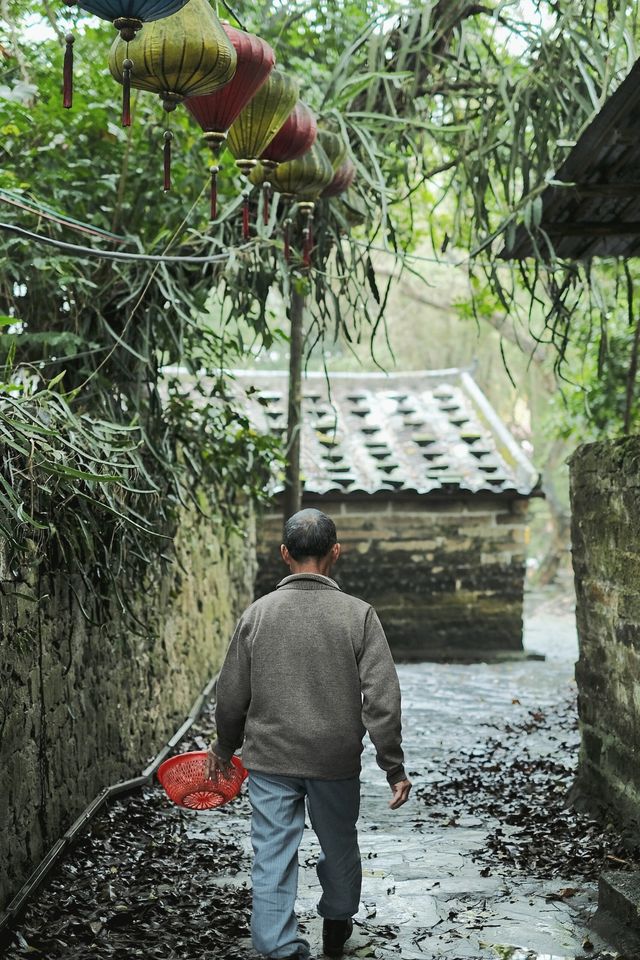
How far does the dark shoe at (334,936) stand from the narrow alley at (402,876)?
77 millimetres

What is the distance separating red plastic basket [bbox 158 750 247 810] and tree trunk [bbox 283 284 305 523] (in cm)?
258

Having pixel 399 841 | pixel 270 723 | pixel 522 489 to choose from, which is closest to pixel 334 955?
pixel 270 723

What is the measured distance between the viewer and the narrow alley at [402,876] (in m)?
3.38

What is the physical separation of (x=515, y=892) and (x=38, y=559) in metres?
2.20

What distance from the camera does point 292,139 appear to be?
3914 millimetres

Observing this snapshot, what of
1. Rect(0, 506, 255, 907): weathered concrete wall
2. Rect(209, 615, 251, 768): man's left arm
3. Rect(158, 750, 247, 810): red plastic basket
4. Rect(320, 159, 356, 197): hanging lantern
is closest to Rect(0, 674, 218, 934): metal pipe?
Rect(0, 506, 255, 907): weathered concrete wall

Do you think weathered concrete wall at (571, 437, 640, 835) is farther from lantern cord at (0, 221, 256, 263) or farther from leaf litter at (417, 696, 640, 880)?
lantern cord at (0, 221, 256, 263)

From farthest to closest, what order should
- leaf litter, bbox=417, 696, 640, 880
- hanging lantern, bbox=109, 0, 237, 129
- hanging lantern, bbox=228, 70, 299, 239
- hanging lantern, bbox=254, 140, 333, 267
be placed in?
hanging lantern, bbox=254, 140, 333, 267 → leaf litter, bbox=417, 696, 640, 880 → hanging lantern, bbox=228, 70, 299, 239 → hanging lantern, bbox=109, 0, 237, 129

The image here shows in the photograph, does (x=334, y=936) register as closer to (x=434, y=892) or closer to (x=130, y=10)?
(x=434, y=892)

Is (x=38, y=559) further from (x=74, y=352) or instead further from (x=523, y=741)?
(x=523, y=741)

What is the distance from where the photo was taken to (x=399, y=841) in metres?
4.74

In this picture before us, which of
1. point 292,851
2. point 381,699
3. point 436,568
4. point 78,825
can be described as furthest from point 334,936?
point 436,568

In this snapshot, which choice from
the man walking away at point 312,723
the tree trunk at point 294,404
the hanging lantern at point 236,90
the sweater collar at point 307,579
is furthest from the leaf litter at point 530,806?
the hanging lantern at point 236,90

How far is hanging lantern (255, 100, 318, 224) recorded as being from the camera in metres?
3.89
